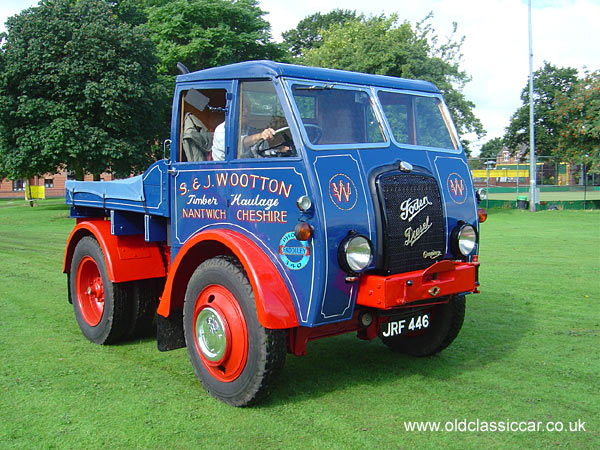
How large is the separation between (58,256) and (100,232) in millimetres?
8119

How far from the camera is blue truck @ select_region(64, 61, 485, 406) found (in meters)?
4.57

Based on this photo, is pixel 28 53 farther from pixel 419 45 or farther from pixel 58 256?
pixel 419 45

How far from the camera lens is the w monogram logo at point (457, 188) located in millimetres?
5438

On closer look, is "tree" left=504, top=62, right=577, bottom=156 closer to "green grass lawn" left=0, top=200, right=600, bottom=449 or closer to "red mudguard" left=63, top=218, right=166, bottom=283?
"green grass lawn" left=0, top=200, right=600, bottom=449

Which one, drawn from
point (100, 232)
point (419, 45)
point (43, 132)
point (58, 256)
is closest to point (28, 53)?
point (43, 132)

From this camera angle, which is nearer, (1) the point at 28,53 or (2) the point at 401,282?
(2) the point at 401,282

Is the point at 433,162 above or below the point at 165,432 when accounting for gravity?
above

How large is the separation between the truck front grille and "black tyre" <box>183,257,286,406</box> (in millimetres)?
1094

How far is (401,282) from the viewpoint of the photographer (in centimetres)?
464

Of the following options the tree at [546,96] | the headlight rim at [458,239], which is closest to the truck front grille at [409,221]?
the headlight rim at [458,239]

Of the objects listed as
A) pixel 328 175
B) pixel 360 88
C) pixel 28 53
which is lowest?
pixel 328 175

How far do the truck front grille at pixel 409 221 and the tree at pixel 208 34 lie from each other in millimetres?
24944

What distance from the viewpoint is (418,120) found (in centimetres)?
578

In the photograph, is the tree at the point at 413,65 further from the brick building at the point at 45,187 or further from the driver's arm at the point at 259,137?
the brick building at the point at 45,187
